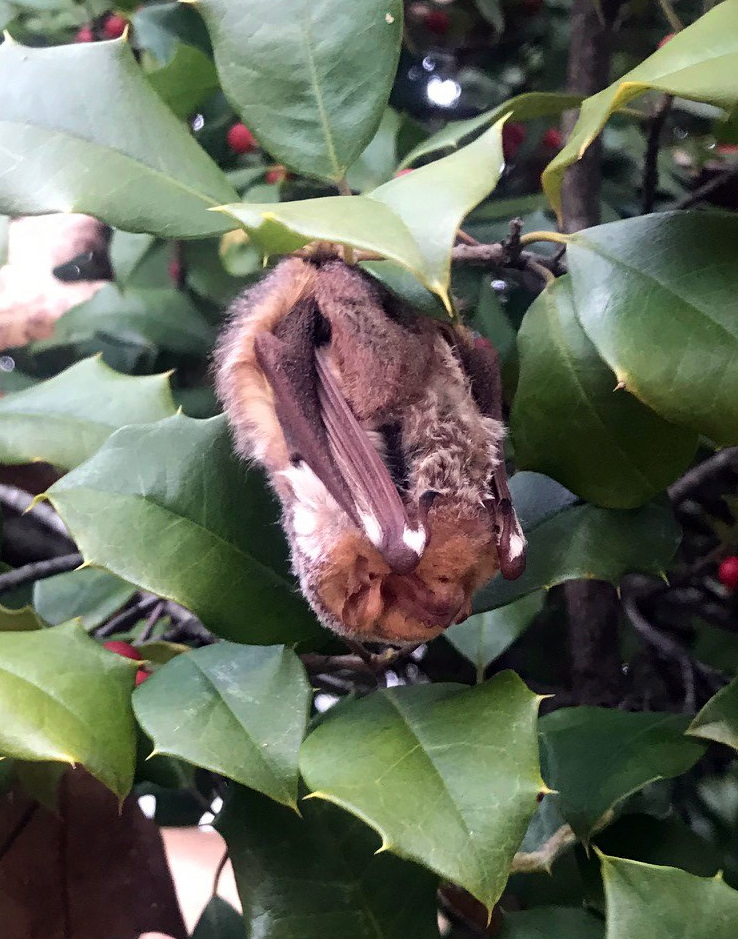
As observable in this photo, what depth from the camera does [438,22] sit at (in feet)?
4.19

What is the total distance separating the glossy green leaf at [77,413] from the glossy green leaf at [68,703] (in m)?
0.26

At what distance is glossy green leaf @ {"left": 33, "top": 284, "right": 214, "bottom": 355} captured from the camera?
3.93ft

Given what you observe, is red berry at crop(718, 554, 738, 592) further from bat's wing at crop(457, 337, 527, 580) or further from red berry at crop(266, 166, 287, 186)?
red berry at crop(266, 166, 287, 186)

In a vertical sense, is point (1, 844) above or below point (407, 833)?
below

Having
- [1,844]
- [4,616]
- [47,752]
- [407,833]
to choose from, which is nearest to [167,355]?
[4,616]

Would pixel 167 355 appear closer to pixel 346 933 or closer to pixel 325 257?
pixel 325 257

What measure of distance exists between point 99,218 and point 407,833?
17.5 inches

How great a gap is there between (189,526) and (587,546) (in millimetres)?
316

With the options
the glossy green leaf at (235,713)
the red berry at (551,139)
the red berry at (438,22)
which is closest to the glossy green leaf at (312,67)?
the glossy green leaf at (235,713)

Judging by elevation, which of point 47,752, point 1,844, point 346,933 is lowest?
point 1,844

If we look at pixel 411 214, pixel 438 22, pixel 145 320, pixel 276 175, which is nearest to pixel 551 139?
pixel 438 22

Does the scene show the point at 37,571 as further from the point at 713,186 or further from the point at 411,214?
the point at 713,186

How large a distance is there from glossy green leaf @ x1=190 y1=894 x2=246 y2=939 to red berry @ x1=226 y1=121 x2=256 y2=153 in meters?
1.03

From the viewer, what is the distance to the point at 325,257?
647 millimetres
